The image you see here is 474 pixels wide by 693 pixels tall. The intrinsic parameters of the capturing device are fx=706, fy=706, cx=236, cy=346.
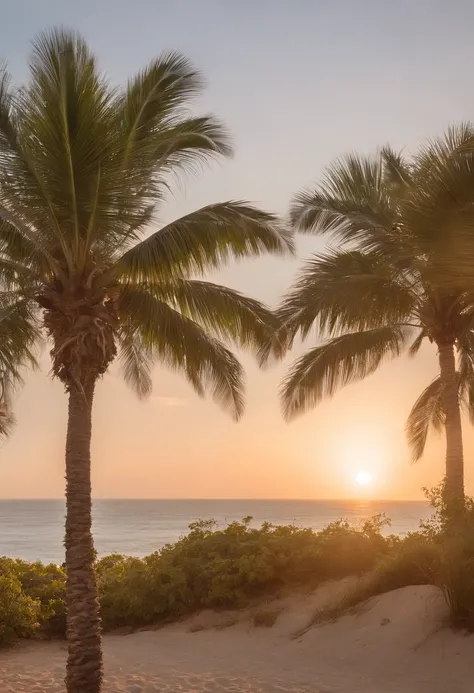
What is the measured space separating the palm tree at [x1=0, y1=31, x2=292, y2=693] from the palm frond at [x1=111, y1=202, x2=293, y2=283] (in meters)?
0.02

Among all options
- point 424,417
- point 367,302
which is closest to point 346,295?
point 367,302

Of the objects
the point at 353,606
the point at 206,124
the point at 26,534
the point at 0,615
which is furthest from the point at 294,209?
the point at 26,534

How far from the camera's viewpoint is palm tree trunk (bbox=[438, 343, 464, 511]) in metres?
16.0

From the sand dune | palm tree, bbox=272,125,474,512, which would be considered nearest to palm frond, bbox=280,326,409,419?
palm tree, bbox=272,125,474,512

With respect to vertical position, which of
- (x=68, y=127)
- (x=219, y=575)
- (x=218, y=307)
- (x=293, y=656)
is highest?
(x=68, y=127)

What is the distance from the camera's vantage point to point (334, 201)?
16625 mm

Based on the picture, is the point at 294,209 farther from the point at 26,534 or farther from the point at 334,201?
the point at 26,534

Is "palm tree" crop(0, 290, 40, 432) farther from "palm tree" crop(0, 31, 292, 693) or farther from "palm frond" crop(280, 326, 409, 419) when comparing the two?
"palm frond" crop(280, 326, 409, 419)

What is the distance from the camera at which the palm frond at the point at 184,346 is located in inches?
457

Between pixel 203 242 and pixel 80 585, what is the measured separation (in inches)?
215

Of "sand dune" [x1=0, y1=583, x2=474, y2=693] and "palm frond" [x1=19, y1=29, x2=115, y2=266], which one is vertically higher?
"palm frond" [x1=19, y1=29, x2=115, y2=266]

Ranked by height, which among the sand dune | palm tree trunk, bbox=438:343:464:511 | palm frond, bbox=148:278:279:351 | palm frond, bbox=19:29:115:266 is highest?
palm frond, bbox=19:29:115:266

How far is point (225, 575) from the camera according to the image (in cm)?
1608

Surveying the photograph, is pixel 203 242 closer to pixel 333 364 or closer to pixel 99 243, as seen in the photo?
pixel 99 243
